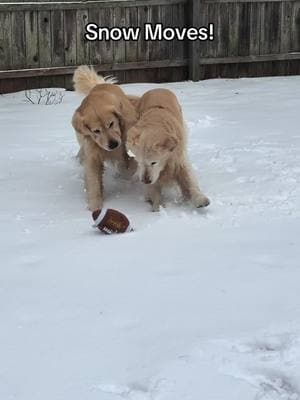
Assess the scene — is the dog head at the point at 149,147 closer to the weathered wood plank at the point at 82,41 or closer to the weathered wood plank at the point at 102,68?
the weathered wood plank at the point at 102,68

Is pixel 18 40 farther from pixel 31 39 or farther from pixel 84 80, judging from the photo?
pixel 84 80

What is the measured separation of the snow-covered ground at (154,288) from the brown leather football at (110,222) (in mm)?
66

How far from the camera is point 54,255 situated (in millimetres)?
2934

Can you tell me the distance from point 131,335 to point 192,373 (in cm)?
31

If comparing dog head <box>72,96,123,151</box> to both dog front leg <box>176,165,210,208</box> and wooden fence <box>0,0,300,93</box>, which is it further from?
wooden fence <box>0,0,300,93</box>

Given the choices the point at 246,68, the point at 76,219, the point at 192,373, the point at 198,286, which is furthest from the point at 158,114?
the point at 246,68

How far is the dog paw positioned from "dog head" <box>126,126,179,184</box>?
0.80 ft

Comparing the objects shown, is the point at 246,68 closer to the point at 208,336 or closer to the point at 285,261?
the point at 285,261

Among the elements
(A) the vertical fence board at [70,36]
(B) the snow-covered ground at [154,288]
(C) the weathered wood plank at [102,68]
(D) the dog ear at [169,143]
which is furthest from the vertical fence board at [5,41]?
(D) the dog ear at [169,143]

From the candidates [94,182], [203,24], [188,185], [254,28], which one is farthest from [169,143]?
[254,28]

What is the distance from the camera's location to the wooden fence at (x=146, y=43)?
25.7ft

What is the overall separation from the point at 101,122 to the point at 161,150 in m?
0.43

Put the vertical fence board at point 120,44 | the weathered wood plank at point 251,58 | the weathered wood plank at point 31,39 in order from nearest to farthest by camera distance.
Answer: the weathered wood plank at point 31,39, the vertical fence board at point 120,44, the weathered wood plank at point 251,58

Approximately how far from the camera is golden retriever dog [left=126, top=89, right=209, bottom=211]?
11.7ft
